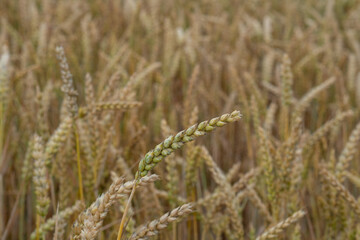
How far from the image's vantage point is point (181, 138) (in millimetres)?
437

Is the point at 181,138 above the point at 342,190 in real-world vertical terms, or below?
above

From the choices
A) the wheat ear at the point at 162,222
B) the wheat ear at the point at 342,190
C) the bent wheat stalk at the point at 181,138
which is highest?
the bent wheat stalk at the point at 181,138

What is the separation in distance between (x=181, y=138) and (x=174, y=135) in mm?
37

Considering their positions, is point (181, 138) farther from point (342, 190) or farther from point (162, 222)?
point (342, 190)

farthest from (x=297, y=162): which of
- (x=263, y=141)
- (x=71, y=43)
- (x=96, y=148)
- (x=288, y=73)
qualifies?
(x=71, y=43)

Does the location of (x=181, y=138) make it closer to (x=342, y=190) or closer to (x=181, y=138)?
(x=181, y=138)

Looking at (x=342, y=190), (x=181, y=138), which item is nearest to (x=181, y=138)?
(x=181, y=138)

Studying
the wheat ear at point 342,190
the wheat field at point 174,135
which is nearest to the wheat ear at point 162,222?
the wheat field at point 174,135

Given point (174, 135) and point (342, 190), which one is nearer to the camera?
point (174, 135)

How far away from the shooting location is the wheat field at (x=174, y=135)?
72cm

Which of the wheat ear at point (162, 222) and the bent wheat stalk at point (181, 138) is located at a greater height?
the bent wheat stalk at point (181, 138)

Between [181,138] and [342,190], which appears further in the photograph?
[342,190]

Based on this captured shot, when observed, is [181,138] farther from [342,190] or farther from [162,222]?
[342,190]

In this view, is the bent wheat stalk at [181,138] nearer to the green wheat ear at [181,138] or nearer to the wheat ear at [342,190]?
the green wheat ear at [181,138]
